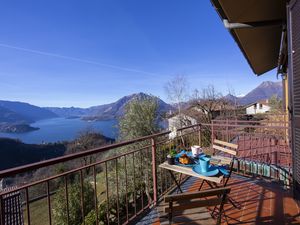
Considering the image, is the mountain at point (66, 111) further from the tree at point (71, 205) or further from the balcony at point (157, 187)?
the balcony at point (157, 187)

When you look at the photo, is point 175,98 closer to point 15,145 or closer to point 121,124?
point 121,124

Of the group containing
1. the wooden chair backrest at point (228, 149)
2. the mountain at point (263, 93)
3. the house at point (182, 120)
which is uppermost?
the mountain at point (263, 93)

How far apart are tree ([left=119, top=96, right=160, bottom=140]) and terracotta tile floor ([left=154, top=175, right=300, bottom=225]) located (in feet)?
32.7

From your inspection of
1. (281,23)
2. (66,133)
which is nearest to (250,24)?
(281,23)

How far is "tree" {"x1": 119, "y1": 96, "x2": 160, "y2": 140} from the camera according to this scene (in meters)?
13.9

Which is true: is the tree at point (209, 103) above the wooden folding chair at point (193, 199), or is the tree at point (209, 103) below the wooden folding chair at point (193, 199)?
above

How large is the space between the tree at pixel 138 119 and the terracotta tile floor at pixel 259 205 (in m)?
9.97

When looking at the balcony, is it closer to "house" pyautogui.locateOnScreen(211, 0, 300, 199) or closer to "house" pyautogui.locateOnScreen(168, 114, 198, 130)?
"house" pyautogui.locateOnScreen(211, 0, 300, 199)

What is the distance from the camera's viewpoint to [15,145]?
29.8 m

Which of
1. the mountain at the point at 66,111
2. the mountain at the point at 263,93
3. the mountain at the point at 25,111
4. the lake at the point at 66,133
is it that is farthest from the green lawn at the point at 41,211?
the mountain at the point at 66,111

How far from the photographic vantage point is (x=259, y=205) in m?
3.01

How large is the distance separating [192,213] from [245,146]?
545 cm

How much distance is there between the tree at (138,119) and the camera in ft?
45.5

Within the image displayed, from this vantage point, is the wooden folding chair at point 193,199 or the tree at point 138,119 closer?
the wooden folding chair at point 193,199
